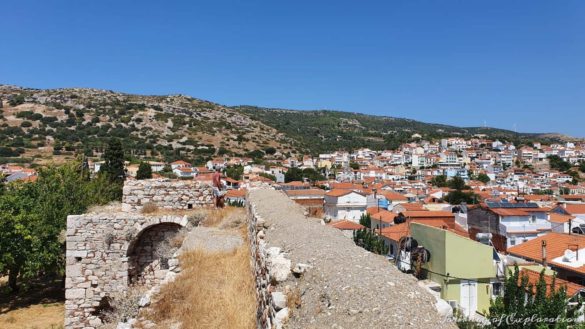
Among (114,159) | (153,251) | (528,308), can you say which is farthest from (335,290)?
(114,159)

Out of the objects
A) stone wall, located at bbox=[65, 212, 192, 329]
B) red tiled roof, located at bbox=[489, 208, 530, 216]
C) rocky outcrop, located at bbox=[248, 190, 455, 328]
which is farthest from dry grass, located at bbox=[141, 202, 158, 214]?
red tiled roof, located at bbox=[489, 208, 530, 216]

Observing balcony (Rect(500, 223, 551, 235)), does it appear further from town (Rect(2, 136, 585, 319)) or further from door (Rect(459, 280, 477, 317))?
door (Rect(459, 280, 477, 317))

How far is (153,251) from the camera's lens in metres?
12.0

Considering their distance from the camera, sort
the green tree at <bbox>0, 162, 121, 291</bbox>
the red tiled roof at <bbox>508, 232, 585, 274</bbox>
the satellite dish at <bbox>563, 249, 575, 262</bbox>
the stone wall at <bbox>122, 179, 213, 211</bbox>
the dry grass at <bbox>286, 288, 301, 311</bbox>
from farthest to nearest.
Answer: the red tiled roof at <bbox>508, 232, 585, 274</bbox> → the satellite dish at <bbox>563, 249, 575, 262</bbox> → the green tree at <bbox>0, 162, 121, 291</bbox> → the stone wall at <bbox>122, 179, 213, 211</bbox> → the dry grass at <bbox>286, 288, 301, 311</bbox>

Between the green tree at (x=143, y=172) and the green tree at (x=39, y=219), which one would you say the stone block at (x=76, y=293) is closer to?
the green tree at (x=39, y=219)

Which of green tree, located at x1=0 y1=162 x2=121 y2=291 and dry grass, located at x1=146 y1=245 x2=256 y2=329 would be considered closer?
dry grass, located at x1=146 y1=245 x2=256 y2=329

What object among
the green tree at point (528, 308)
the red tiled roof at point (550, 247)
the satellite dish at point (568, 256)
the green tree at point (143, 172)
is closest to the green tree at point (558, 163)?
the red tiled roof at point (550, 247)

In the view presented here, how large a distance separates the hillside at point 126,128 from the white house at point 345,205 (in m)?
34.5

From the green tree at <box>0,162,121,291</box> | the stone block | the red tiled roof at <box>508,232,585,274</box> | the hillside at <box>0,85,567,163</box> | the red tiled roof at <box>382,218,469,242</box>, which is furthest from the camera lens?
the hillside at <box>0,85,567,163</box>

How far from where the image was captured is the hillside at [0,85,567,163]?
69.6 meters

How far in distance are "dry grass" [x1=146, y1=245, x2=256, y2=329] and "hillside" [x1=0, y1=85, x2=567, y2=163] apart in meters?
58.0

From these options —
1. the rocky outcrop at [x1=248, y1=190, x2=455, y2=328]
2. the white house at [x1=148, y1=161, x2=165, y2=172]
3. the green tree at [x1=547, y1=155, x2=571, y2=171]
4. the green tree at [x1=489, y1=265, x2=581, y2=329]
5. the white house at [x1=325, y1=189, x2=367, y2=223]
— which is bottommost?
the white house at [x1=325, y1=189, x2=367, y2=223]

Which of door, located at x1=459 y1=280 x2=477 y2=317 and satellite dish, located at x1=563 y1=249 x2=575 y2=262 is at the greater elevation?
door, located at x1=459 y1=280 x2=477 y2=317

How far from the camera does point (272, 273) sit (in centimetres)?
516
